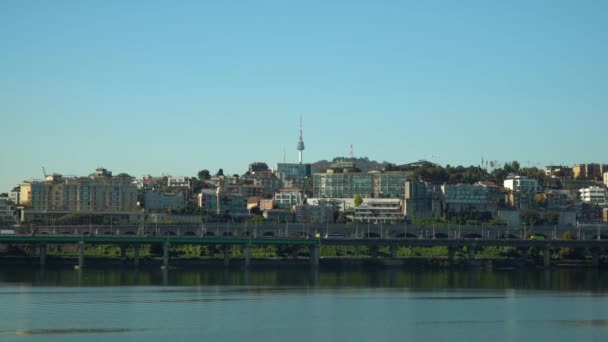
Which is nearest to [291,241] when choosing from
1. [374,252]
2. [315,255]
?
[315,255]

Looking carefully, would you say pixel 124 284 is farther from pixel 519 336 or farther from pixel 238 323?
pixel 519 336

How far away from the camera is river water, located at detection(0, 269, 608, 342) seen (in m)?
55.6

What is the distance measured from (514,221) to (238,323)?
397 feet

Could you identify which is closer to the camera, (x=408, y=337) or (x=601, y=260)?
(x=408, y=337)

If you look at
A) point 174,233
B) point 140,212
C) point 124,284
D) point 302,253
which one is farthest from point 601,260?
point 140,212

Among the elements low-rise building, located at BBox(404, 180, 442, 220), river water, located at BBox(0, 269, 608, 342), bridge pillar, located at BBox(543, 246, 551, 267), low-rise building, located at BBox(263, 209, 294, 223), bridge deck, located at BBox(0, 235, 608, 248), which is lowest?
river water, located at BBox(0, 269, 608, 342)

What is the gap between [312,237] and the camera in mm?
115562

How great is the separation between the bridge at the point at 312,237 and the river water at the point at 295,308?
1061cm

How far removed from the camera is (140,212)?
177m

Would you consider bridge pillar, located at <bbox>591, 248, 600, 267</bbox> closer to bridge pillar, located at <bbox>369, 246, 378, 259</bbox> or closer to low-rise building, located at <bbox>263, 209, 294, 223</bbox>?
bridge pillar, located at <bbox>369, 246, 378, 259</bbox>

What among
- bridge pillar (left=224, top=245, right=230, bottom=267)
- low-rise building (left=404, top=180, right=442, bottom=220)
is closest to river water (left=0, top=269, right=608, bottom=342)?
bridge pillar (left=224, top=245, right=230, bottom=267)

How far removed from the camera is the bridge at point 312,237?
353ft

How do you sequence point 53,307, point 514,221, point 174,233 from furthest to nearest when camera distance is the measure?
point 514,221, point 174,233, point 53,307

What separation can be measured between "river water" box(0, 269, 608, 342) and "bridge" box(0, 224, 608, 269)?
10612 millimetres
